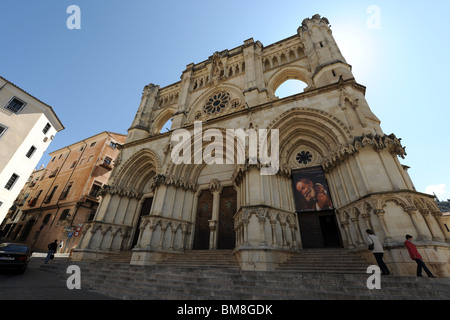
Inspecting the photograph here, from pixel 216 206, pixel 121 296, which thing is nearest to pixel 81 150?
pixel 216 206

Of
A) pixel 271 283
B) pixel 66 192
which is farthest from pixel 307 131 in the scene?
pixel 66 192

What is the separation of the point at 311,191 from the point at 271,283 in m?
5.26

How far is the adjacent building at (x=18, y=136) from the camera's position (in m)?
16.5

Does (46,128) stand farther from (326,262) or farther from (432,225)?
(432,225)

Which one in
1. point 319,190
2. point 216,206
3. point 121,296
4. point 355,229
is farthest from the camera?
point 216,206

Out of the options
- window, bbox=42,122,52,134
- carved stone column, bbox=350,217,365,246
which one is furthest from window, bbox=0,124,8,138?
carved stone column, bbox=350,217,365,246

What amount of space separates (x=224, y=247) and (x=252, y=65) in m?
14.0

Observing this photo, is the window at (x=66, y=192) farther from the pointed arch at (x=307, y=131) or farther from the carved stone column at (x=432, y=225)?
the carved stone column at (x=432, y=225)

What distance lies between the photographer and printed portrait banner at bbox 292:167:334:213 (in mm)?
8773

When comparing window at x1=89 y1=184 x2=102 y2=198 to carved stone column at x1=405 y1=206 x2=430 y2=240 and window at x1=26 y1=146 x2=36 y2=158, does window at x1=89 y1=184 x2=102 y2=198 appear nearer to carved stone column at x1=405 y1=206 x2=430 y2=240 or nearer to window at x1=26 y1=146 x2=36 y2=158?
window at x1=26 y1=146 x2=36 y2=158

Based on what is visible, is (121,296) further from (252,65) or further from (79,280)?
(252,65)

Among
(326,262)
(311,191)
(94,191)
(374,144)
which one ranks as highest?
(94,191)

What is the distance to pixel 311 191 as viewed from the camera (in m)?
9.10

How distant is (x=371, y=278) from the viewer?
4.53 m
